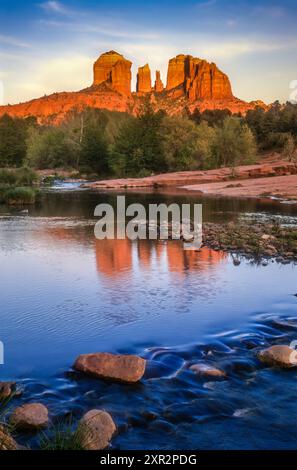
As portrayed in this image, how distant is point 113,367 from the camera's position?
6.59m

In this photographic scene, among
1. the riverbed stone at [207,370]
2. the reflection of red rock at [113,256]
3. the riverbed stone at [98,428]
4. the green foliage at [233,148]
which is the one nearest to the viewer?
the riverbed stone at [98,428]

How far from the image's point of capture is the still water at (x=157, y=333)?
5527 millimetres

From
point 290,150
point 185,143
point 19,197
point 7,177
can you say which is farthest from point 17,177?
point 290,150

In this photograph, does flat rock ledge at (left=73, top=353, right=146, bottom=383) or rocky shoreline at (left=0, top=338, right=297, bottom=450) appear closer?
rocky shoreline at (left=0, top=338, right=297, bottom=450)

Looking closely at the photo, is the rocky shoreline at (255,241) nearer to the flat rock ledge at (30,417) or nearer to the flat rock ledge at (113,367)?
the flat rock ledge at (113,367)

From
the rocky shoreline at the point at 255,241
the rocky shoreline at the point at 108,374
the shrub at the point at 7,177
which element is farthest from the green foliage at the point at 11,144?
the rocky shoreline at the point at 108,374

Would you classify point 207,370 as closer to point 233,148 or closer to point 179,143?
point 233,148

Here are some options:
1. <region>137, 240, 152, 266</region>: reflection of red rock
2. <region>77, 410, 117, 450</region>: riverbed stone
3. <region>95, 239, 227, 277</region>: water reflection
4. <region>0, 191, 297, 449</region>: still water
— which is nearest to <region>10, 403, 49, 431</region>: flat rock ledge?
<region>0, 191, 297, 449</region>: still water

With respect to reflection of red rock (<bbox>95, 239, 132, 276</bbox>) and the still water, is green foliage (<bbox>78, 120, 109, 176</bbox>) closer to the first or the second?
reflection of red rock (<bbox>95, 239, 132, 276</bbox>)

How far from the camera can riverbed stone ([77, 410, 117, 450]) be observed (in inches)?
184

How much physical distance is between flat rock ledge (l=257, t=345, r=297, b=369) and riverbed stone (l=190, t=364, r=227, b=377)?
28.5 inches

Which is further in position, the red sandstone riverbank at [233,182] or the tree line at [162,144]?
the tree line at [162,144]

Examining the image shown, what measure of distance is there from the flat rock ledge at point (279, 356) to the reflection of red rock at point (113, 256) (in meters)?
6.01

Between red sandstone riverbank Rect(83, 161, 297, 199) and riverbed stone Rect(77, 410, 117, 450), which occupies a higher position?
red sandstone riverbank Rect(83, 161, 297, 199)
